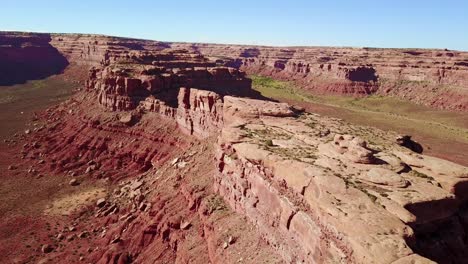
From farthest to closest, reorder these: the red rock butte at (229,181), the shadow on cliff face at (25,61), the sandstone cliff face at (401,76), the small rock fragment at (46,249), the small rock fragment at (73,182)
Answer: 1. the shadow on cliff face at (25,61)
2. the sandstone cliff face at (401,76)
3. the small rock fragment at (73,182)
4. the small rock fragment at (46,249)
5. the red rock butte at (229,181)

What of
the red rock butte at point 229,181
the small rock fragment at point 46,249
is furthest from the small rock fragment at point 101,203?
the small rock fragment at point 46,249

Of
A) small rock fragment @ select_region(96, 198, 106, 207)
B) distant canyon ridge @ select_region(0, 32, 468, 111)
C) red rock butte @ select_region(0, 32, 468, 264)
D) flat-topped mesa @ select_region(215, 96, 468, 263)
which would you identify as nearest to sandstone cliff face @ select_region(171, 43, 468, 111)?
distant canyon ridge @ select_region(0, 32, 468, 111)

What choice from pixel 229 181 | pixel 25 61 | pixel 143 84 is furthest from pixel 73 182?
pixel 25 61

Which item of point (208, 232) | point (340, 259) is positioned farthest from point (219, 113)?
point (340, 259)

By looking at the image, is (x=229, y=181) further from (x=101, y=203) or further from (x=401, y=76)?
(x=401, y=76)

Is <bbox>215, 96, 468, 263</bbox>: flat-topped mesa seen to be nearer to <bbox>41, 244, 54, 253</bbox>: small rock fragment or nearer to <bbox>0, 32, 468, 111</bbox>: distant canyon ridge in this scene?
<bbox>41, 244, 54, 253</bbox>: small rock fragment

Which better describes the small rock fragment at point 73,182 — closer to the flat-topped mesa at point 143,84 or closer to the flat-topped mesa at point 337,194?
the flat-topped mesa at point 143,84
